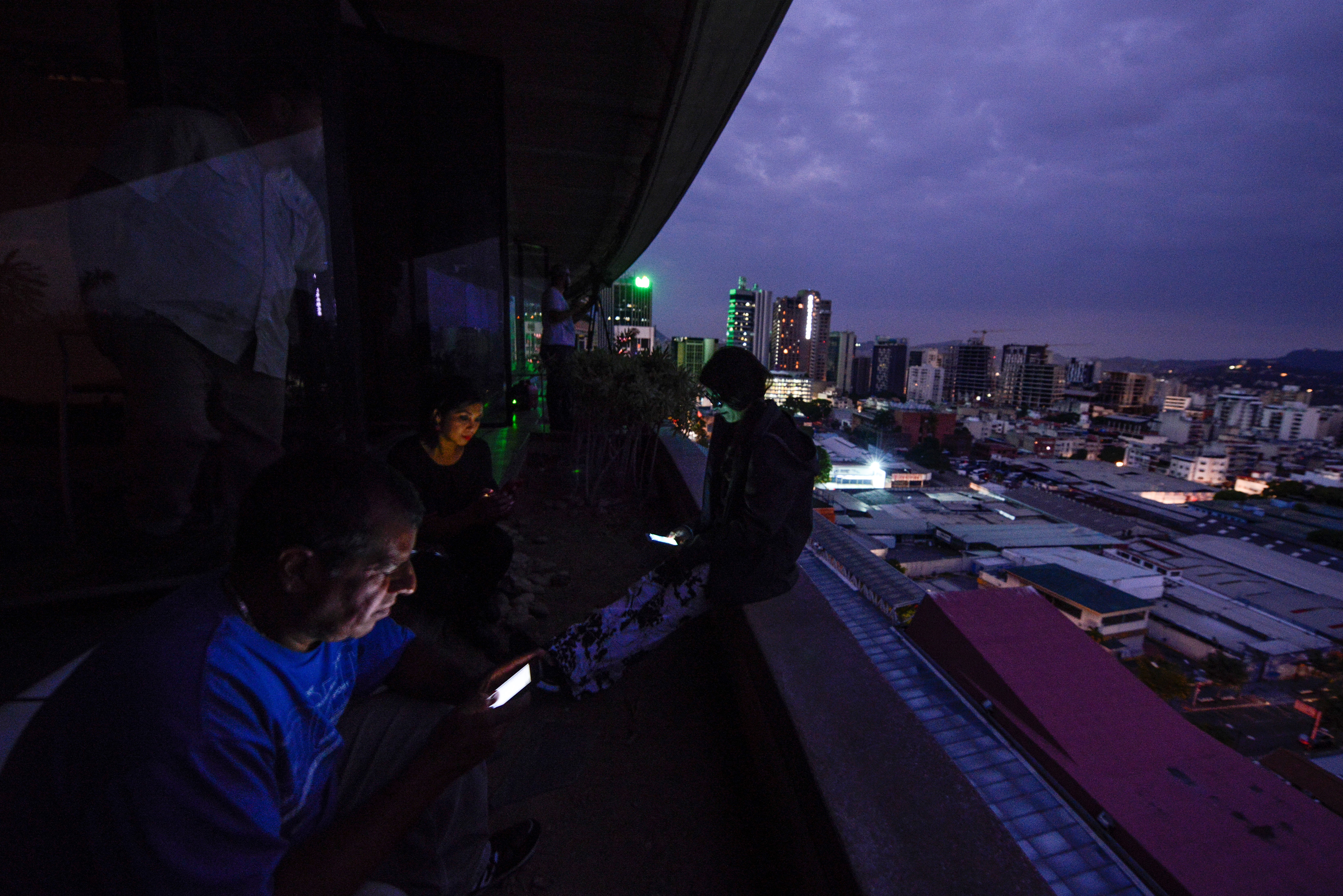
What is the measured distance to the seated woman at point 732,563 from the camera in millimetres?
2201

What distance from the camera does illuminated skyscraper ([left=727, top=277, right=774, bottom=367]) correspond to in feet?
298

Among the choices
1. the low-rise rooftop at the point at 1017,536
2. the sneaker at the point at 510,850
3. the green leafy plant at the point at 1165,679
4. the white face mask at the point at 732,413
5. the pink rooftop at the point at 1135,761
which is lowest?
the green leafy plant at the point at 1165,679

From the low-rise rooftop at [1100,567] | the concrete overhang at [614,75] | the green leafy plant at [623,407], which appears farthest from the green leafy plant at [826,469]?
the concrete overhang at [614,75]

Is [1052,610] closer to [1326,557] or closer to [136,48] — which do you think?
[136,48]

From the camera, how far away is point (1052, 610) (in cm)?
700

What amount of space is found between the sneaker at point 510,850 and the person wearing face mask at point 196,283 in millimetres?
1744

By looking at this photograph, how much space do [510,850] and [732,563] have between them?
4.08 feet

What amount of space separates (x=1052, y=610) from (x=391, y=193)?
8729 millimetres

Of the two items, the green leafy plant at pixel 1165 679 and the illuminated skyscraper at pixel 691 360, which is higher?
the illuminated skyscraper at pixel 691 360

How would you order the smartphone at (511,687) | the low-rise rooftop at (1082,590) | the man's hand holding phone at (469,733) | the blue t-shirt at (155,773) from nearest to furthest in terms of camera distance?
the blue t-shirt at (155,773)
the man's hand holding phone at (469,733)
the smartphone at (511,687)
the low-rise rooftop at (1082,590)

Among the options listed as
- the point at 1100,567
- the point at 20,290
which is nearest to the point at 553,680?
the point at 20,290

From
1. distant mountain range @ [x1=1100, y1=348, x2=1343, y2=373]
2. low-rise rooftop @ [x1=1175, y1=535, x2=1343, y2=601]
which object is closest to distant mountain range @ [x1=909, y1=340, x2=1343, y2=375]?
distant mountain range @ [x1=1100, y1=348, x2=1343, y2=373]

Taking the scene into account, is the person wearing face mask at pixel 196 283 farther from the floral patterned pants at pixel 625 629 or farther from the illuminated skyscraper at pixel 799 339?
the illuminated skyscraper at pixel 799 339

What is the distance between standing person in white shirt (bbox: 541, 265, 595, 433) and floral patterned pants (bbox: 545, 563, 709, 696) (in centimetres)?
369
